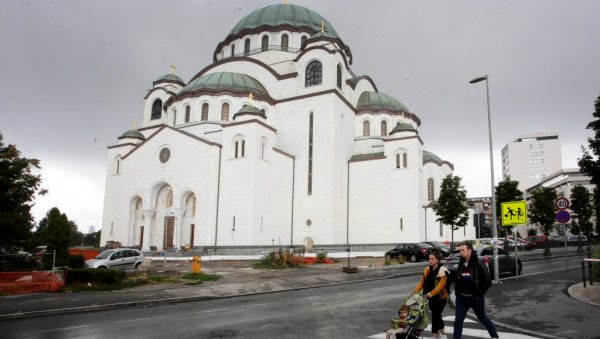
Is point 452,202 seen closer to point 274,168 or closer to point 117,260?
point 274,168

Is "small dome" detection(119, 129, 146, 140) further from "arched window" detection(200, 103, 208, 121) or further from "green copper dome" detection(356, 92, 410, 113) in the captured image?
"green copper dome" detection(356, 92, 410, 113)

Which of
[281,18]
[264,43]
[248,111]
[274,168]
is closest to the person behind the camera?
[248,111]

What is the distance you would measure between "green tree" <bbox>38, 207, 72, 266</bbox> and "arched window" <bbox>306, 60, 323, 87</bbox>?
28785mm

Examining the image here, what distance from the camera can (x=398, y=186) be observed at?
40375mm

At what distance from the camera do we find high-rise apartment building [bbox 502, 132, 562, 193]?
13725 cm

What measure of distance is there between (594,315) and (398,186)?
3030 cm

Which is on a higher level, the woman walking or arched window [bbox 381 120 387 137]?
arched window [bbox 381 120 387 137]

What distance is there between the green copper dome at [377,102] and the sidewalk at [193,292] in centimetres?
2688

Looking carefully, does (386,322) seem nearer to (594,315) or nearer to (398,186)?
(594,315)

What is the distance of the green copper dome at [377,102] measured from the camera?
154 feet

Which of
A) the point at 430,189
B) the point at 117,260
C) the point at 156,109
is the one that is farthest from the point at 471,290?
the point at 156,109

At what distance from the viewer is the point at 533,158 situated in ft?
458

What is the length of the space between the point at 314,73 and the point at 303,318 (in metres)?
35.7

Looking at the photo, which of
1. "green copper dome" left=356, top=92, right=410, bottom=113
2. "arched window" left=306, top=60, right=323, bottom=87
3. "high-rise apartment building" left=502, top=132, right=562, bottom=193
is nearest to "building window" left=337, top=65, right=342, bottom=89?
"arched window" left=306, top=60, right=323, bottom=87
